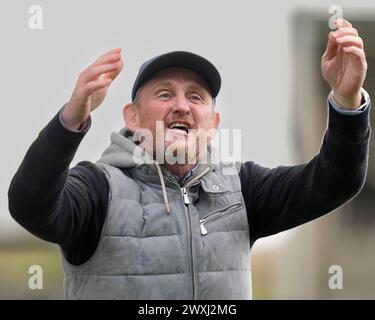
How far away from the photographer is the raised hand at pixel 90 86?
1134mm

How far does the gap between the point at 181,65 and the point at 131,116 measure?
18 cm

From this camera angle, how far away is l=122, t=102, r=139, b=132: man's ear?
1507 mm

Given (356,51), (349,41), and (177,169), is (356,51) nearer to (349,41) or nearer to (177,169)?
(349,41)

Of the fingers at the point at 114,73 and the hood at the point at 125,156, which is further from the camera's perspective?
the hood at the point at 125,156

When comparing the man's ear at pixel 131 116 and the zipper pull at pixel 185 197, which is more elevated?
the man's ear at pixel 131 116

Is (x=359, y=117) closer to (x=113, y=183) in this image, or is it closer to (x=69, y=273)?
(x=113, y=183)

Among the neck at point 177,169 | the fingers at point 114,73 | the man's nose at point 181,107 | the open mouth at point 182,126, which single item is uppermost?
the fingers at point 114,73

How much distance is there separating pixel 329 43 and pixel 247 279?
55 cm

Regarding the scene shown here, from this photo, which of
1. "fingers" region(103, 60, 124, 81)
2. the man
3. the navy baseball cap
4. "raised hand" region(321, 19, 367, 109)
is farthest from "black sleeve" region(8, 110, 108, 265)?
"raised hand" region(321, 19, 367, 109)

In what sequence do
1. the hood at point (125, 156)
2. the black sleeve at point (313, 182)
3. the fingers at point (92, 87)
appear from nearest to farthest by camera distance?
the fingers at point (92, 87) → the black sleeve at point (313, 182) → the hood at point (125, 156)

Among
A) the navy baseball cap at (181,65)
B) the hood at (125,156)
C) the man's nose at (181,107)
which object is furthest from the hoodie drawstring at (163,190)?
the navy baseball cap at (181,65)

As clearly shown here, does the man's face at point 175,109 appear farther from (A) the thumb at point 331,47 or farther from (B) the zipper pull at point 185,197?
(A) the thumb at point 331,47

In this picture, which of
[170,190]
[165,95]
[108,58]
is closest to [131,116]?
[165,95]

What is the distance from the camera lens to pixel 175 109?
1.40 m
